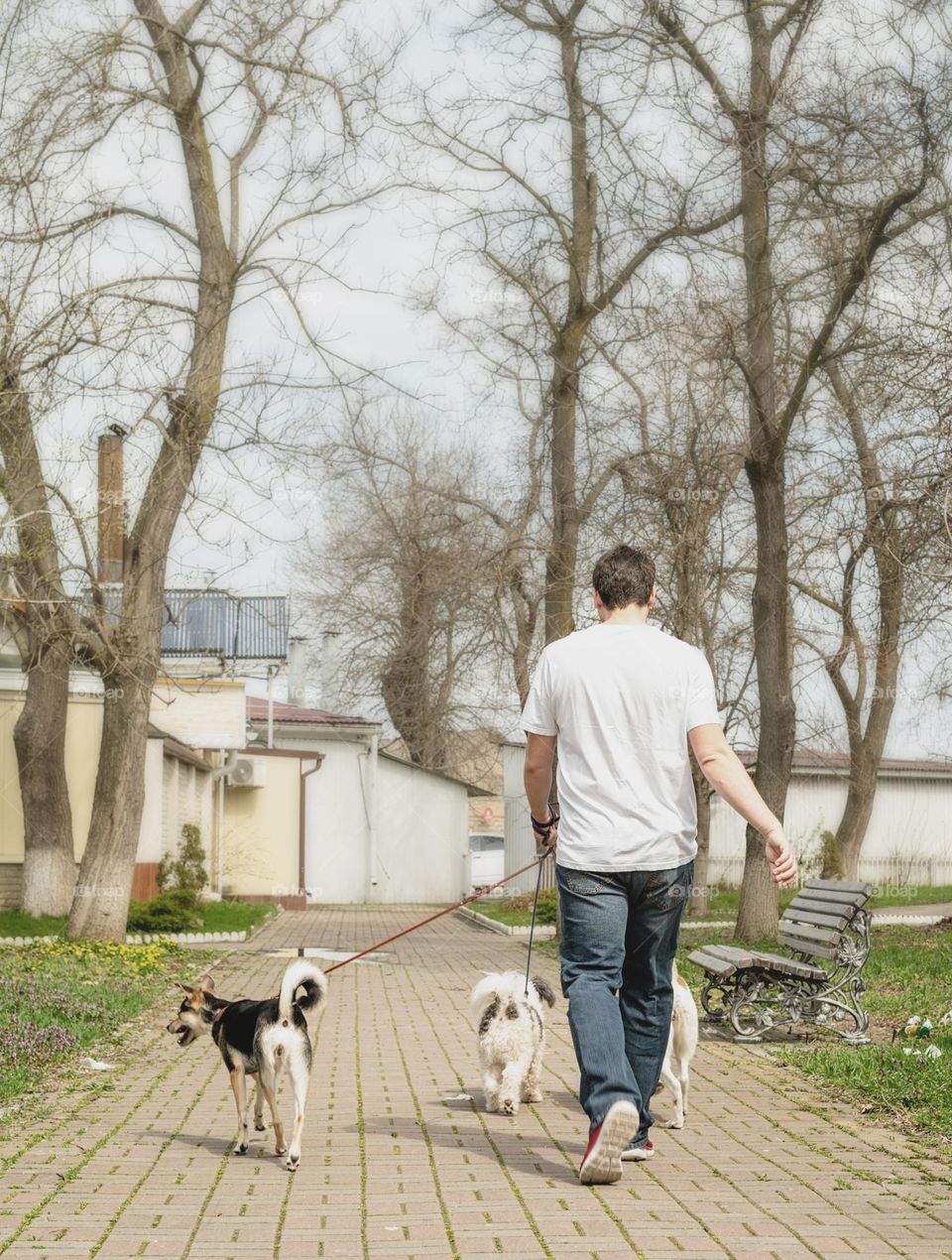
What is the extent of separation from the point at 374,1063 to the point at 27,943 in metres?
9.69

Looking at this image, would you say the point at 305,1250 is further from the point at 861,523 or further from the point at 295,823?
the point at 295,823

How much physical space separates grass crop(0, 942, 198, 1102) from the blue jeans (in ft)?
11.7

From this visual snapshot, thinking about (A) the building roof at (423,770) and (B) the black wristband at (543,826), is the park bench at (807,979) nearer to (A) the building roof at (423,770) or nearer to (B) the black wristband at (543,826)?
(B) the black wristband at (543,826)

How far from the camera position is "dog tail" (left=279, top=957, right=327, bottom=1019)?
6.31 m

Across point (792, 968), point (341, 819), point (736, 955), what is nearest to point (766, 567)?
point (736, 955)

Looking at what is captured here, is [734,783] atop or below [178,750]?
below

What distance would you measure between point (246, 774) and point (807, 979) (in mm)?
25182

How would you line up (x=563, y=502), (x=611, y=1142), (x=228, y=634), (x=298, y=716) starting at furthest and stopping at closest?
(x=298, y=716) < (x=228, y=634) < (x=563, y=502) < (x=611, y=1142)

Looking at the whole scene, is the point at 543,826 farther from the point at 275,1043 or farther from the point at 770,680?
the point at 770,680

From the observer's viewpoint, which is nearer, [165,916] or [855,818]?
[165,916]

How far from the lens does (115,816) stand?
1842 cm

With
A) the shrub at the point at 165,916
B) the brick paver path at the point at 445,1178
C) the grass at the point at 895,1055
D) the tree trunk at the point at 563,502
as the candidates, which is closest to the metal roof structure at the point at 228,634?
the shrub at the point at 165,916

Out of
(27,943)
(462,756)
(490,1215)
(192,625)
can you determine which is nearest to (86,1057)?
(490,1215)

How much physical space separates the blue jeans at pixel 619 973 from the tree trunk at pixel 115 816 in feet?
41.8
